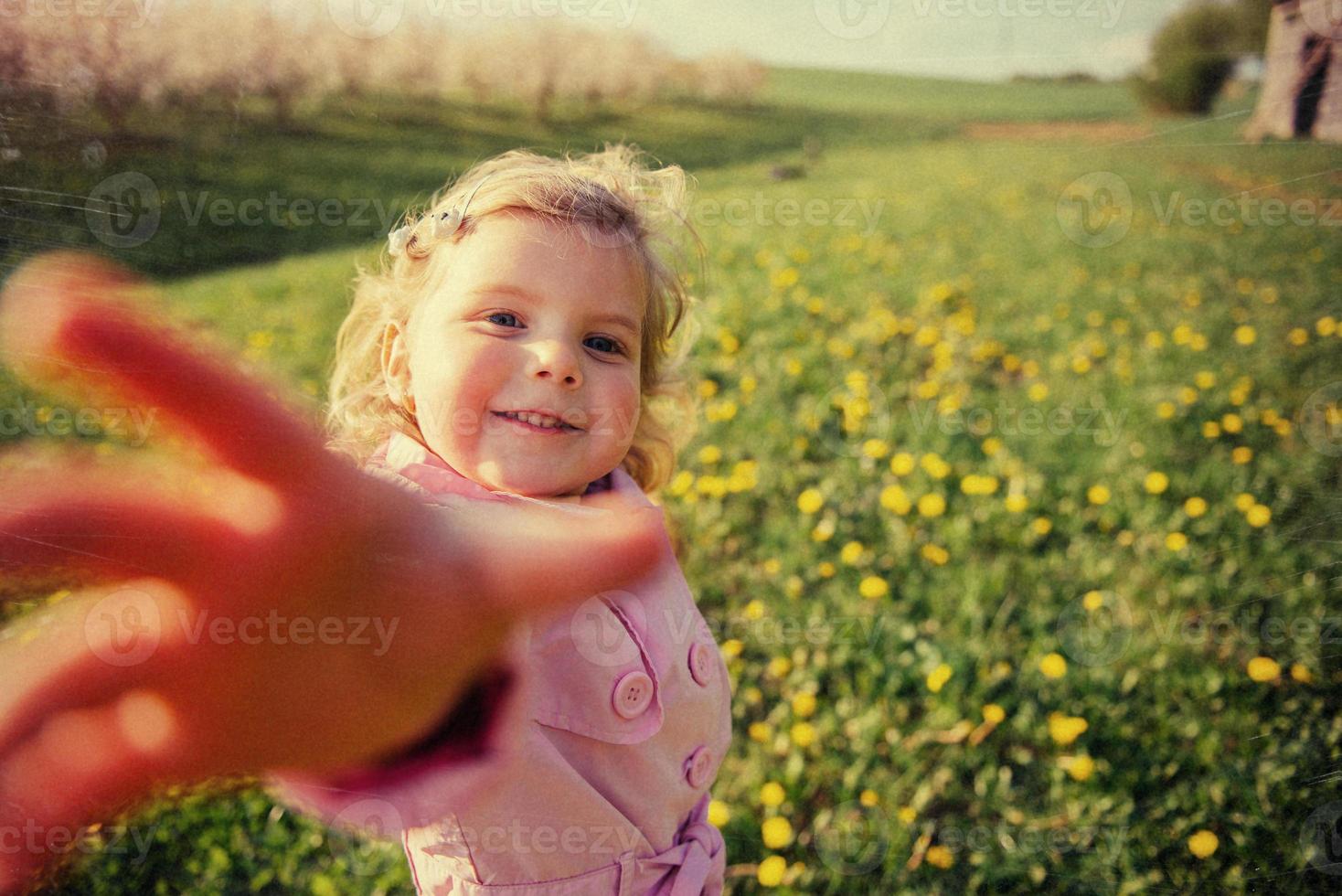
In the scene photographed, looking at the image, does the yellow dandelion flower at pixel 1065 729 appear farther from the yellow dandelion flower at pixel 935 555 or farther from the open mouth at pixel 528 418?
the open mouth at pixel 528 418

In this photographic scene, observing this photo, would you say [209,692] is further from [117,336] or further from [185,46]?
[185,46]

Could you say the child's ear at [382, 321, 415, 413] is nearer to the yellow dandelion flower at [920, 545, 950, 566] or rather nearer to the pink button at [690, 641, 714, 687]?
the pink button at [690, 641, 714, 687]

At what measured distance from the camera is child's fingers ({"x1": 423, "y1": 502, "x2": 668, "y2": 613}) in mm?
559

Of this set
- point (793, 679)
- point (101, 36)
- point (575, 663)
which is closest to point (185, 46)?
point (101, 36)

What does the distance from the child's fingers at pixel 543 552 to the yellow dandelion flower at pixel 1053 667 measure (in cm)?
187

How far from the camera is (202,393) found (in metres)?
0.42

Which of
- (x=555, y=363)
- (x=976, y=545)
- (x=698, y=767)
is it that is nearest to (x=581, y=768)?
(x=698, y=767)

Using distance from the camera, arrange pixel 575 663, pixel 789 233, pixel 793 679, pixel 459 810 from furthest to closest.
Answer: pixel 789 233 < pixel 793 679 < pixel 575 663 < pixel 459 810

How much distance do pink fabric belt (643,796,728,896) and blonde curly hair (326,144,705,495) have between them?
0.62 metres

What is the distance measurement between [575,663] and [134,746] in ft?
1.95

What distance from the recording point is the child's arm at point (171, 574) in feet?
1.37

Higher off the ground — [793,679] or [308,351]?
[308,351]

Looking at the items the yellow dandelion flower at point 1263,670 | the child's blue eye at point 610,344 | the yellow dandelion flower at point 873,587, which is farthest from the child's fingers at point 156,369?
the yellow dandelion flower at point 1263,670

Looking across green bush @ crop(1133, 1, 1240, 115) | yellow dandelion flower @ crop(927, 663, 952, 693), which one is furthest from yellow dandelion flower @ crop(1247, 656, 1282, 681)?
green bush @ crop(1133, 1, 1240, 115)
